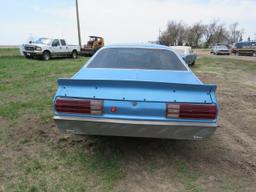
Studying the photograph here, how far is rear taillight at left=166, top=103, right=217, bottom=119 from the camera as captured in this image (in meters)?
3.11

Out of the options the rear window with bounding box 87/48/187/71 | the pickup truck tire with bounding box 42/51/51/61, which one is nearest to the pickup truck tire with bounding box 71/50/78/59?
the pickup truck tire with bounding box 42/51/51/61

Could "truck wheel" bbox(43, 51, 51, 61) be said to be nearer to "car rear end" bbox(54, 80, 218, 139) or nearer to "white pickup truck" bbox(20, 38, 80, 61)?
→ "white pickup truck" bbox(20, 38, 80, 61)

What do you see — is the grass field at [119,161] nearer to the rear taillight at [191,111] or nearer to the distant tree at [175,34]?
the rear taillight at [191,111]

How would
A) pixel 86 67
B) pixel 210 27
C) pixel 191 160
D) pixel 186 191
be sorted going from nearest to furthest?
1. pixel 186 191
2. pixel 191 160
3. pixel 86 67
4. pixel 210 27

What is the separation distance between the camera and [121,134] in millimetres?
3254

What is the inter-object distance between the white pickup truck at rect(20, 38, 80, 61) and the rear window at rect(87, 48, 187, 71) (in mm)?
16707

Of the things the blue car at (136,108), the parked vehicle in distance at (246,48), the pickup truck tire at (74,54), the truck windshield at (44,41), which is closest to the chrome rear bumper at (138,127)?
the blue car at (136,108)

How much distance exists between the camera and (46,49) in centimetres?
2078

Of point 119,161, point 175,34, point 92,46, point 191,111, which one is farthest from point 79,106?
point 175,34

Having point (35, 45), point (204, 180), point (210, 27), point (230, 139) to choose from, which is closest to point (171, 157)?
point (204, 180)

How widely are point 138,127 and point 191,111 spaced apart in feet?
2.06

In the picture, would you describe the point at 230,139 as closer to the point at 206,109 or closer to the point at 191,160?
the point at 191,160

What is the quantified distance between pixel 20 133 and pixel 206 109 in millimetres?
3080

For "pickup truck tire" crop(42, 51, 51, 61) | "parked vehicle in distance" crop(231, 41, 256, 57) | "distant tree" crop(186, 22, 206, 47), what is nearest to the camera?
"pickup truck tire" crop(42, 51, 51, 61)
